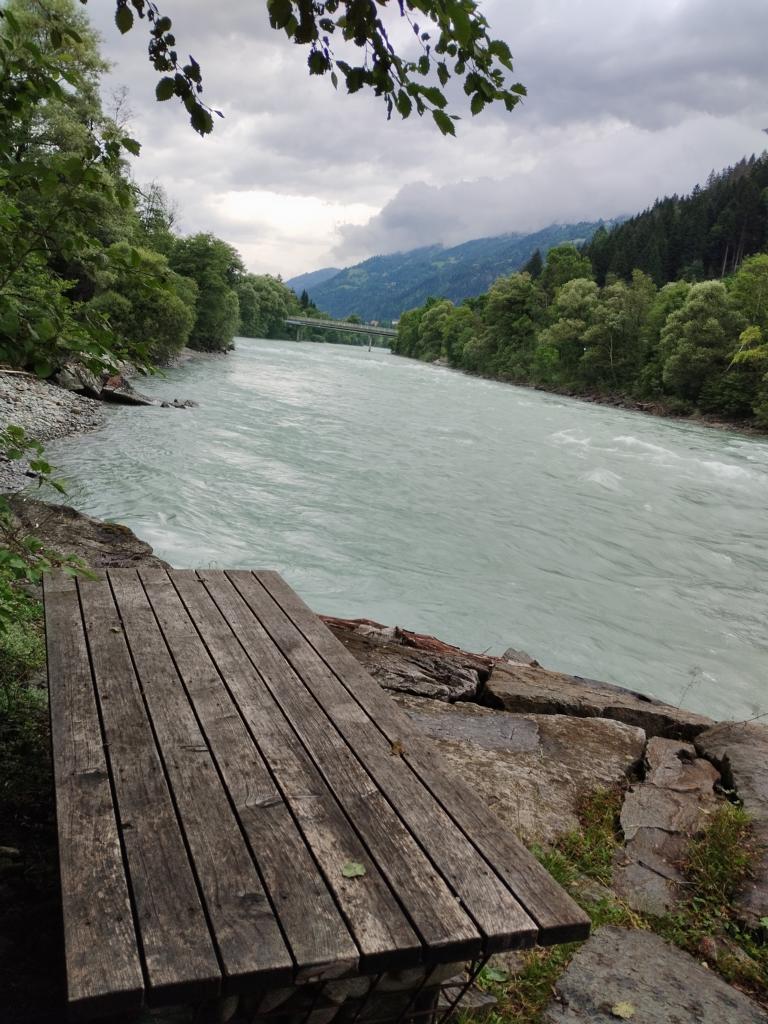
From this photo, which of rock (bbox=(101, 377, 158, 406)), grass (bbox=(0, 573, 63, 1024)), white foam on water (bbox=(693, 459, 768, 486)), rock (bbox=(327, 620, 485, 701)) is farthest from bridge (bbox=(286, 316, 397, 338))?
grass (bbox=(0, 573, 63, 1024))

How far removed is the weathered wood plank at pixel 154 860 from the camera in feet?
4.94

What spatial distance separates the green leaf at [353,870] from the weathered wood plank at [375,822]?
6cm

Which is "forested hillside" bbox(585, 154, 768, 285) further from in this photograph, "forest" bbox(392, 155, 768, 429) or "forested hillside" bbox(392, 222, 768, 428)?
"forested hillside" bbox(392, 222, 768, 428)

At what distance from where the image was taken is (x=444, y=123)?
233cm

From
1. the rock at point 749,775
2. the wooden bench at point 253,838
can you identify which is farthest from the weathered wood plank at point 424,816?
the rock at point 749,775

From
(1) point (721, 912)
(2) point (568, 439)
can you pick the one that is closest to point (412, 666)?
(1) point (721, 912)

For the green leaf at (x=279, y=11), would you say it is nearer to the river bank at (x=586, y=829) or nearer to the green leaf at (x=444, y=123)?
the green leaf at (x=444, y=123)

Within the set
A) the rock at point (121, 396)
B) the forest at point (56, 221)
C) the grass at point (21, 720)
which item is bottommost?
the grass at point (21, 720)

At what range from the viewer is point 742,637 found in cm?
959

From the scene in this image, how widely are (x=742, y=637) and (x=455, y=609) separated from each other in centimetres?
378

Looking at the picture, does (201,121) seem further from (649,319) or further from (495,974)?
(649,319)

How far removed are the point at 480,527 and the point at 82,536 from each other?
24.3ft

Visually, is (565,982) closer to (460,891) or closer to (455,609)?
(460,891)

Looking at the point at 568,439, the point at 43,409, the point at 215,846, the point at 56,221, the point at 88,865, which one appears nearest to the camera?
the point at 88,865
